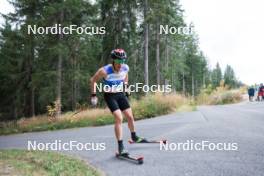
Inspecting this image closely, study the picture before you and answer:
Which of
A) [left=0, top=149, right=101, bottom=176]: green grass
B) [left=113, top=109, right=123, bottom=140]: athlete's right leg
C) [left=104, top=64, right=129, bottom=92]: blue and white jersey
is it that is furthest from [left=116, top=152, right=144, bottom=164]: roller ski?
[left=104, top=64, right=129, bottom=92]: blue and white jersey

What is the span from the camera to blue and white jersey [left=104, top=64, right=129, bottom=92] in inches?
271

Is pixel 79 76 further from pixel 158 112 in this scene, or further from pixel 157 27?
pixel 157 27

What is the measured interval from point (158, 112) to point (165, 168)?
11625mm

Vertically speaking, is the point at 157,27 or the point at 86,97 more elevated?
the point at 157,27

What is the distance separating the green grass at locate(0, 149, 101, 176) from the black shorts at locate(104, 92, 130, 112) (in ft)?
4.16

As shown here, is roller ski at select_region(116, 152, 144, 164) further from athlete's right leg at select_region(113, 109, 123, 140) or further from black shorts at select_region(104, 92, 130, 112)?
black shorts at select_region(104, 92, 130, 112)

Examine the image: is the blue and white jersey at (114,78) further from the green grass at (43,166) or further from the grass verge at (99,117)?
the grass verge at (99,117)

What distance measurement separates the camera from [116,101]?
7020 mm

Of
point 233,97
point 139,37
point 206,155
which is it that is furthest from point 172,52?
point 206,155

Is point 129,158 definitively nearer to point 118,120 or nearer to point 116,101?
point 118,120

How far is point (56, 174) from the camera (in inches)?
229

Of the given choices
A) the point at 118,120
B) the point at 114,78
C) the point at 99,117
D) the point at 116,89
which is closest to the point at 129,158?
the point at 118,120

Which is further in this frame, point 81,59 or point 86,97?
point 86,97

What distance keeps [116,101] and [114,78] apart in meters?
0.48
